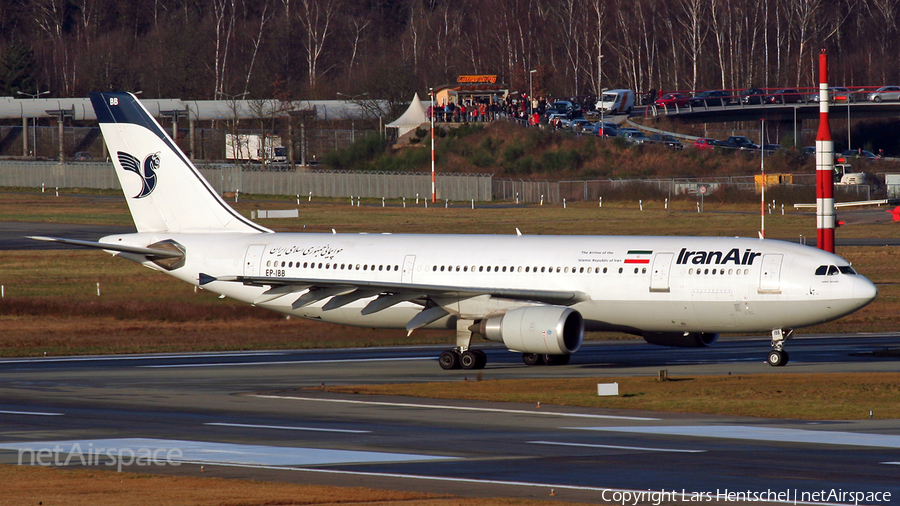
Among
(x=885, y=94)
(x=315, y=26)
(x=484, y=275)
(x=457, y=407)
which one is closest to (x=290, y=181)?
(x=885, y=94)

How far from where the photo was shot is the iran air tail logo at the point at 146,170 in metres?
40.8

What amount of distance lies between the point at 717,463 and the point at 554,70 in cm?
13743

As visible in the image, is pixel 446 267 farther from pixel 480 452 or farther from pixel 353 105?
pixel 353 105

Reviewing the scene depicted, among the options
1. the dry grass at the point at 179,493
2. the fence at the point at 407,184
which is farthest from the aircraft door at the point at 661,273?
the fence at the point at 407,184

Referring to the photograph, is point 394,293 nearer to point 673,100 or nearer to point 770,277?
point 770,277

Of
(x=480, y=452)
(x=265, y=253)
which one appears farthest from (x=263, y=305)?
(x=480, y=452)

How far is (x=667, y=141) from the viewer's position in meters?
119

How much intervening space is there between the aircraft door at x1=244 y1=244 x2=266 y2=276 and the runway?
4033mm

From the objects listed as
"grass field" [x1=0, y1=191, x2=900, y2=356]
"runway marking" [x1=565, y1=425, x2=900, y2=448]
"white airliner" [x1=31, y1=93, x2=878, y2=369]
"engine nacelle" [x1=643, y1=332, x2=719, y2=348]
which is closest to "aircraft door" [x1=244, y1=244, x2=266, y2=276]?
"white airliner" [x1=31, y1=93, x2=878, y2=369]

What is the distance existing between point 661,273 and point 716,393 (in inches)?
258

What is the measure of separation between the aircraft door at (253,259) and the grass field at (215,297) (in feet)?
11.7

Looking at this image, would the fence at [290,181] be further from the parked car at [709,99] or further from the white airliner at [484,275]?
the white airliner at [484,275]

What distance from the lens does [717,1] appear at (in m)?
144

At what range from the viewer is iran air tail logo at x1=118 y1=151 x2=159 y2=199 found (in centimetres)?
4075
